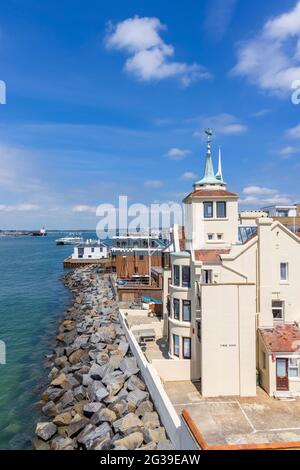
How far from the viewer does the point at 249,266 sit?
50.0 feet

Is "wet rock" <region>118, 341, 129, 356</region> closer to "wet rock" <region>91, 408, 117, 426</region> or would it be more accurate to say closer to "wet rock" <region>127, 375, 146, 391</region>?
"wet rock" <region>127, 375, 146, 391</region>

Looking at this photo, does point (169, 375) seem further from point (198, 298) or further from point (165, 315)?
point (165, 315)

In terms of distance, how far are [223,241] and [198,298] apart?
3.93 metres

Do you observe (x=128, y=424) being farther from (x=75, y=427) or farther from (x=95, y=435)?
(x=75, y=427)

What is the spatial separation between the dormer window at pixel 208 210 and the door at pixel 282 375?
7.49 metres

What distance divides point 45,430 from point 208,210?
12.2 m

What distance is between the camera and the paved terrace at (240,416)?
10.6 metres

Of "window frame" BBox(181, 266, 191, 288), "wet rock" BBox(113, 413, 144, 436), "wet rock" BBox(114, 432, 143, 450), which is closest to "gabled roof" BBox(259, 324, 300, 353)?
"window frame" BBox(181, 266, 191, 288)

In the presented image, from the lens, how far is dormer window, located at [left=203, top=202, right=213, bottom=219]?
1778cm

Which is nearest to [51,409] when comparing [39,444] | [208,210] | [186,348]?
[39,444]

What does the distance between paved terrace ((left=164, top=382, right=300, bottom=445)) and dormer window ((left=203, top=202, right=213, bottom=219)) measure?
8129 mm

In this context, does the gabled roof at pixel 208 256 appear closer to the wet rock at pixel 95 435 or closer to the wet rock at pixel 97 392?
the wet rock at pixel 97 392

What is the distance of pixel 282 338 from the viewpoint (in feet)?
45.8
